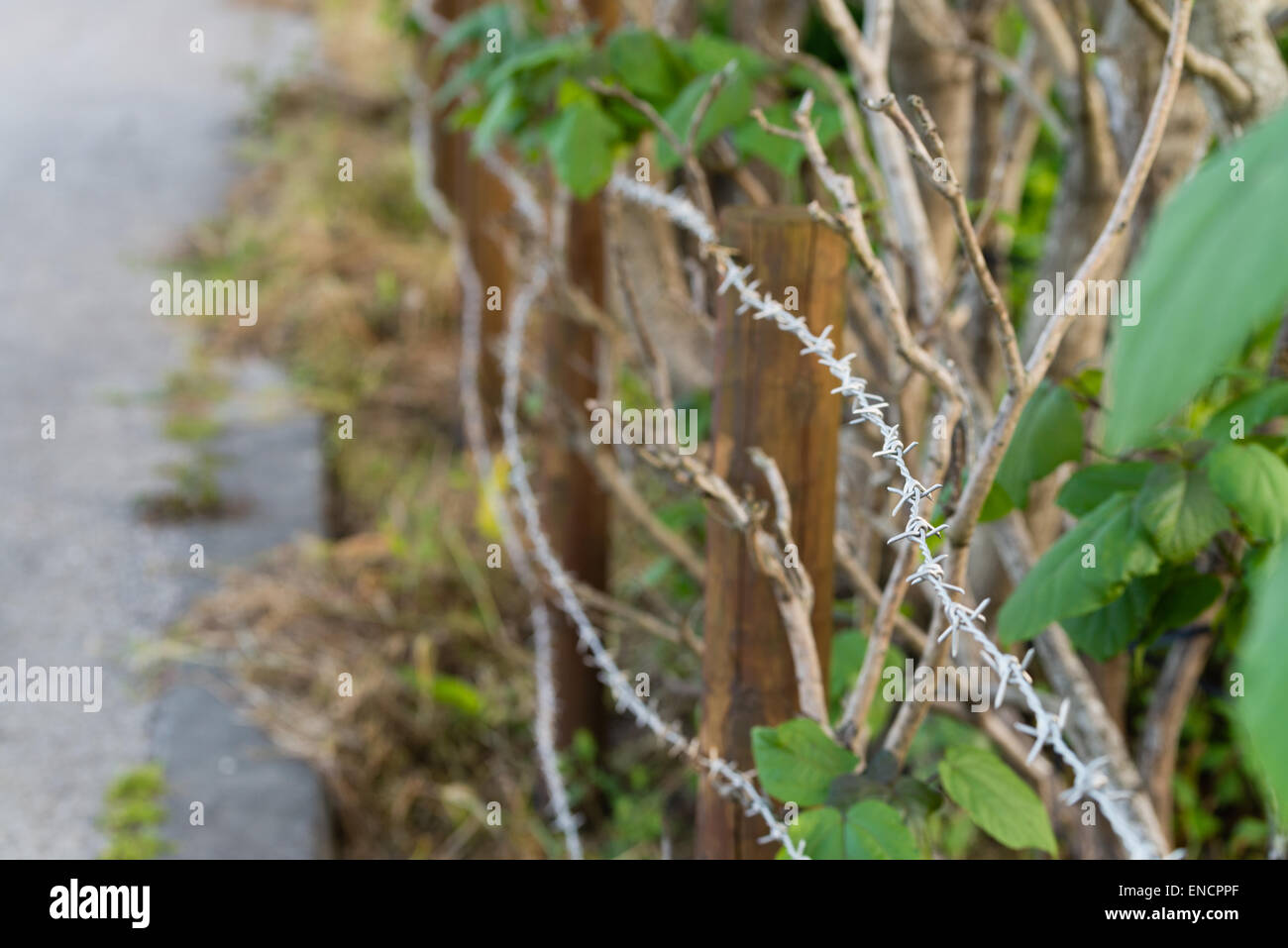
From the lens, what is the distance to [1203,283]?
29 centimetres

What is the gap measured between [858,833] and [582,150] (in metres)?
0.76

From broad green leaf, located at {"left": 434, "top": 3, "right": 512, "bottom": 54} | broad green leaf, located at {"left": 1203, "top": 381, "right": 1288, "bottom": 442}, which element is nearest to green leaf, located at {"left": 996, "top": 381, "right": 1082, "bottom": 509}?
broad green leaf, located at {"left": 1203, "top": 381, "right": 1288, "bottom": 442}

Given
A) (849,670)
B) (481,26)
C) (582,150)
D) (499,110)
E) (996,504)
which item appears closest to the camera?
(996,504)

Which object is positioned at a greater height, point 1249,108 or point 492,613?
point 1249,108

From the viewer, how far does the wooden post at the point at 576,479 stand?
2186 mm

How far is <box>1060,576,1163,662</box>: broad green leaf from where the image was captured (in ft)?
3.32

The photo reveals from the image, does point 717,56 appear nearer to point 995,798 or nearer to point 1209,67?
point 1209,67

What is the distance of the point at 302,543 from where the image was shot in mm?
2943


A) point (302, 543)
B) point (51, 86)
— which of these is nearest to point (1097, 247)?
point (302, 543)

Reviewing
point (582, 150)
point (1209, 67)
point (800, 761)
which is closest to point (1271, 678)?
point (800, 761)

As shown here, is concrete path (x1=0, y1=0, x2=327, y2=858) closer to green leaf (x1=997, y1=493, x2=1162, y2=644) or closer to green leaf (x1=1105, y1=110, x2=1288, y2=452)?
green leaf (x1=997, y1=493, x2=1162, y2=644)

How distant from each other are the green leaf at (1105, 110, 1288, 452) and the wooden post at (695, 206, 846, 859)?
69cm
